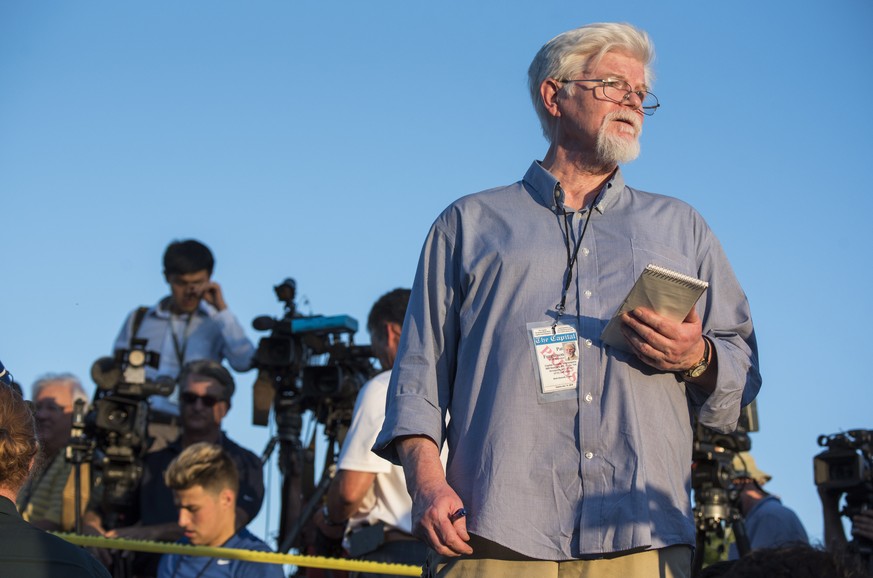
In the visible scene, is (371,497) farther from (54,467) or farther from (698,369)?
(54,467)

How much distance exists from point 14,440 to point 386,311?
2.90m

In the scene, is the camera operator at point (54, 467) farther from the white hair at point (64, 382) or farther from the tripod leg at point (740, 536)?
the tripod leg at point (740, 536)

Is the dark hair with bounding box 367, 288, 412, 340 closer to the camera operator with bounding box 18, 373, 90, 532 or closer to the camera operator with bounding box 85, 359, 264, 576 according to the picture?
the camera operator with bounding box 85, 359, 264, 576

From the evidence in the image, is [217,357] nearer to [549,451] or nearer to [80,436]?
[80,436]

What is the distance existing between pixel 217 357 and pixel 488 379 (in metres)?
5.34

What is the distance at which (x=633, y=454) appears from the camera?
9.14 ft

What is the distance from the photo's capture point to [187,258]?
803 cm

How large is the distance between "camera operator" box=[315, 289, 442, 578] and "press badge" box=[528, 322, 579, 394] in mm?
2248

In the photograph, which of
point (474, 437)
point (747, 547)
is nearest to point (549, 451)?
point (474, 437)

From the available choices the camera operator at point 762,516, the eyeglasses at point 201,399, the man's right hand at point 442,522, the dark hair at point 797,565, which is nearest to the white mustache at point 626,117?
the man's right hand at point 442,522

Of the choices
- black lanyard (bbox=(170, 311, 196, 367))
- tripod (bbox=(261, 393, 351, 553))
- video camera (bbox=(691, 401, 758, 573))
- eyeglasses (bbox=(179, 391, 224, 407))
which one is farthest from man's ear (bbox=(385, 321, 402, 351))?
black lanyard (bbox=(170, 311, 196, 367))

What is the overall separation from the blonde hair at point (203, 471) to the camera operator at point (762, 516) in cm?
283

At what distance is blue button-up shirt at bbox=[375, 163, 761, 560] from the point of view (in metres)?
2.75

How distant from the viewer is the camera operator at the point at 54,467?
23.7 ft
